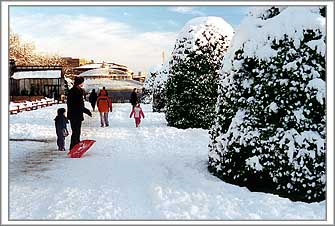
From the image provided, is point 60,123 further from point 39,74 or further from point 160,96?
point 160,96

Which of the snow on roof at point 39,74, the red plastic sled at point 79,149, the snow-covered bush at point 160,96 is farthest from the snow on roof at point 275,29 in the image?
the snow-covered bush at point 160,96

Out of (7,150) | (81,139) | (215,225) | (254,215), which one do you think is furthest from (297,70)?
(81,139)

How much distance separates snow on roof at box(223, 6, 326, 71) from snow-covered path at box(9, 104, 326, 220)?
70.9 inches

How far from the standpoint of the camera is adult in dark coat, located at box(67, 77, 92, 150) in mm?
7180

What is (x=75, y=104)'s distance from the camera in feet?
24.1

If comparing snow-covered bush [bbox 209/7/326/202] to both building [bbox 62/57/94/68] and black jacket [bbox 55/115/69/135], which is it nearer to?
building [bbox 62/57/94/68]

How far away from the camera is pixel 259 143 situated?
16.9 ft

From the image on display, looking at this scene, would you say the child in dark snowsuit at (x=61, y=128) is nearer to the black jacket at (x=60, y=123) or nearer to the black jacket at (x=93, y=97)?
the black jacket at (x=60, y=123)

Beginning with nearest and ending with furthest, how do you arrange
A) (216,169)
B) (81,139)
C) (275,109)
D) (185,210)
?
(185,210) → (275,109) → (216,169) → (81,139)

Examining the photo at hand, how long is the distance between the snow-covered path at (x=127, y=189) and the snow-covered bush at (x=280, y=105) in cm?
28

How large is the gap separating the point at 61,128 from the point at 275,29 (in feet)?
15.0

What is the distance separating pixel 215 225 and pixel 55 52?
311cm

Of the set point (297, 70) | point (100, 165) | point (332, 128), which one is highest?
point (297, 70)

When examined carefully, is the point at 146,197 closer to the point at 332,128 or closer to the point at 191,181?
the point at 191,181
